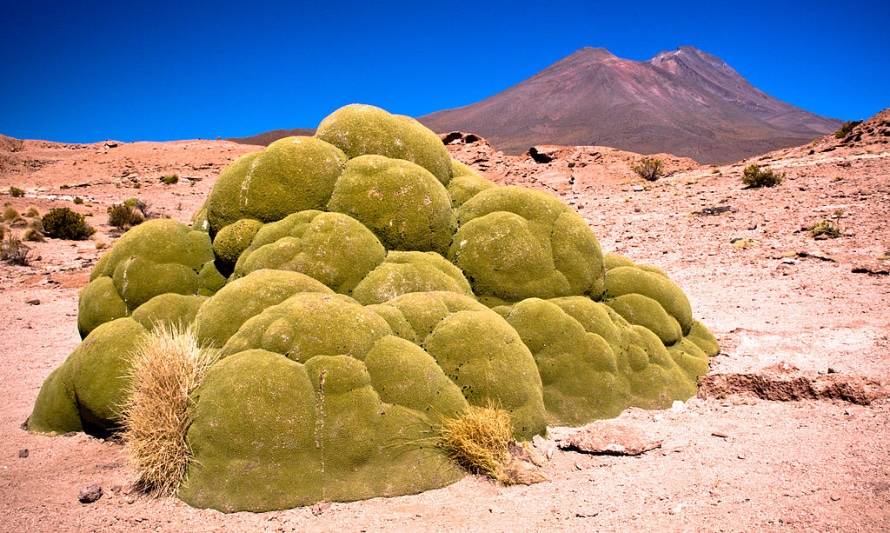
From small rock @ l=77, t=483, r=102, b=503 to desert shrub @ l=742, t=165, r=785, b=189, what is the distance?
78.4 feet

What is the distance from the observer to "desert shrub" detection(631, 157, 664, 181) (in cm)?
3191

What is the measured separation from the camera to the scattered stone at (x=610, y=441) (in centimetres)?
611

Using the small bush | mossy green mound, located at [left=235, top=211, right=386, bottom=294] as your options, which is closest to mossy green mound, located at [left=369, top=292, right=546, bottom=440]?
mossy green mound, located at [left=235, top=211, right=386, bottom=294]

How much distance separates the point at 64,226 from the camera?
2336 centimetres

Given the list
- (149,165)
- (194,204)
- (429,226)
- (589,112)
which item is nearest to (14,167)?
(149,165)

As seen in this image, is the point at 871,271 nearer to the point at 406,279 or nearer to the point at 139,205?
the point at 406,279

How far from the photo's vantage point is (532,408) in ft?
20.7

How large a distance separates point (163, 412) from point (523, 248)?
5021mm

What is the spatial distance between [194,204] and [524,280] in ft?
98.4

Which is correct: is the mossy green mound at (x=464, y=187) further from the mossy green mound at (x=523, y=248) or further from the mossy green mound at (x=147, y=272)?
the mossy green mound at (x=147, y=272)

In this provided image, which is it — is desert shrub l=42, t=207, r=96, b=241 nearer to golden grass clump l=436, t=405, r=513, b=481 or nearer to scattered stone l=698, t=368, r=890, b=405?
golden grass clump l=436, t=405, r=513, b=481

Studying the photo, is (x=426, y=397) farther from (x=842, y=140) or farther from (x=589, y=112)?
(x=589, y=112)

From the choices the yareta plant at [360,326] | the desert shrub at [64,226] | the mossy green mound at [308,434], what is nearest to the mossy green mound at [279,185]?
the yareta plant at [360,326]

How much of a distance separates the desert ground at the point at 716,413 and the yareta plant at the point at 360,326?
38cm
